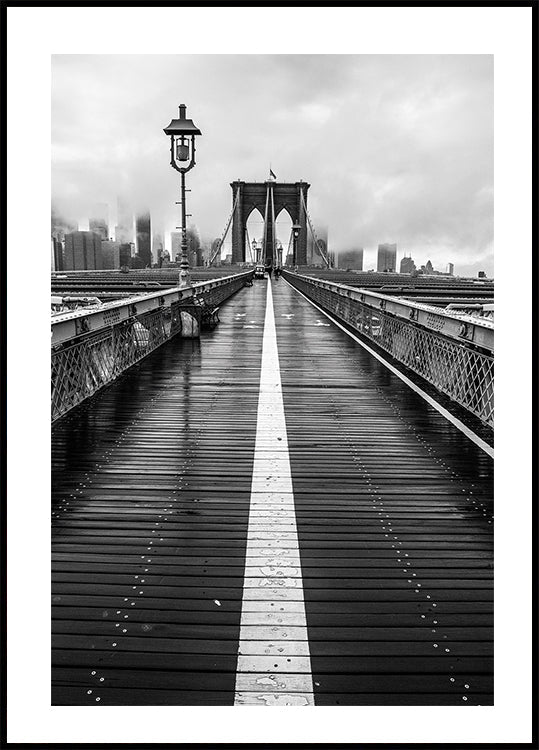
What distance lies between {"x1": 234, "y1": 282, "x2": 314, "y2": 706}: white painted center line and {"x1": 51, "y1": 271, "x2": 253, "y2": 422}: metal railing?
291 cm

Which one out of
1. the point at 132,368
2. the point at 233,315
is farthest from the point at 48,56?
the point at 233,315

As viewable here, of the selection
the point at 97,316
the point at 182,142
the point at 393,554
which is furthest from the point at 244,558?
the point at 182,142

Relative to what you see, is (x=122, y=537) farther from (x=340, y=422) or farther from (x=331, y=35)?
(x=340, y=422)

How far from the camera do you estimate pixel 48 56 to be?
3.18 meters

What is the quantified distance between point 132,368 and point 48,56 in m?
8.43

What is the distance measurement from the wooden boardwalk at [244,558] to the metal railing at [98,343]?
0.51 meters

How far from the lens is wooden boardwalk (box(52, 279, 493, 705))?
3.01 m

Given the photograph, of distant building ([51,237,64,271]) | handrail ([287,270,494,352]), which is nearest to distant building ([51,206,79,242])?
distant building ([51,237,64,271])

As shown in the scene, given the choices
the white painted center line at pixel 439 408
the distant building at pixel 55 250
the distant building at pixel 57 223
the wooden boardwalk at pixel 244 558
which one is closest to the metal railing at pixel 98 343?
the wooden boardwalk at pixel 244 558

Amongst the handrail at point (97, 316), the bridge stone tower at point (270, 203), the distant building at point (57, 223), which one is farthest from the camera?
the bridge stone tower at point (270, 203)

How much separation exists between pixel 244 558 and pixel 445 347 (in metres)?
6.25

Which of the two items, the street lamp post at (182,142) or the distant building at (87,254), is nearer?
the street lamp post at (182,142)

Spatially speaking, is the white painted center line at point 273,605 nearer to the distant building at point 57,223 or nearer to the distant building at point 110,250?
the distant building at point 57,223

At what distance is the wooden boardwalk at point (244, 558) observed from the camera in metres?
3.01
